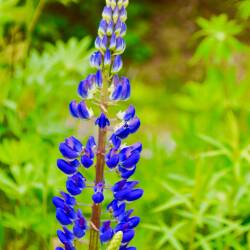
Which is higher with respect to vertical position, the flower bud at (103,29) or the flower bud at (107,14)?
the flower bud at (107,14)

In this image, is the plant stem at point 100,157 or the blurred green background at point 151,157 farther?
the blurred green background at point 151,157

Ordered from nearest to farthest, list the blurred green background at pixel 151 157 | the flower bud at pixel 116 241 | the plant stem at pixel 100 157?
the flower bud at pixel 116 241
the plant stem at pixel 100 157
the blurred green background at pixel 151 157

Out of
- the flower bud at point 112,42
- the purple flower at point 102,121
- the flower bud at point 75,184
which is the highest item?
the flower bud at point 112,42

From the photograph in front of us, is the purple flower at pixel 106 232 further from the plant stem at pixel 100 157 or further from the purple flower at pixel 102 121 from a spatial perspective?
the purple flower at pixel 102 121

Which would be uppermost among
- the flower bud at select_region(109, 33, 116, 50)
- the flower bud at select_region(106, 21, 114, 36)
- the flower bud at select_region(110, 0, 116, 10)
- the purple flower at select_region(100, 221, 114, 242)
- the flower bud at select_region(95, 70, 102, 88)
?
the flower bud at select_region(110, 0, 116, 10)

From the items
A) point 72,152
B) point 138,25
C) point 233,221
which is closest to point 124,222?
point 72,152

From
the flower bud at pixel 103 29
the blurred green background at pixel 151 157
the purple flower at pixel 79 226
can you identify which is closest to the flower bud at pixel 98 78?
the flower bud at pixel 103 29

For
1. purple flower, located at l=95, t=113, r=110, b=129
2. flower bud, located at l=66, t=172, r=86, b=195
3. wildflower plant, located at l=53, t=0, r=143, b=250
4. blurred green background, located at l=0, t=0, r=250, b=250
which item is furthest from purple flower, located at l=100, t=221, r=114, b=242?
blurred green background, located at l=0, t=0, r=250, b=250

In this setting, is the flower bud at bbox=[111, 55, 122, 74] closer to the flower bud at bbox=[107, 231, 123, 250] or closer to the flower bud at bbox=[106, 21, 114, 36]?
the flower bud at bbox=[106, 21, 114, 36]

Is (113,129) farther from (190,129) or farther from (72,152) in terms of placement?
(190,129)
